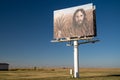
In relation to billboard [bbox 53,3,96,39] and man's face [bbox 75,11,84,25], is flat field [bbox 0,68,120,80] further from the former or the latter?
man's face [bbox 75,11,84,25]

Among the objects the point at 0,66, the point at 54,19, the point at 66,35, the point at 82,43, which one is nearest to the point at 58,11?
the point at 54,19

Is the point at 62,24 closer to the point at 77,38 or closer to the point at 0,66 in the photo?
the point at 77,38

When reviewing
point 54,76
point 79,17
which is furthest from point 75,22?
point 54,76

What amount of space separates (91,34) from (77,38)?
306 centimetres

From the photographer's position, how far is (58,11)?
162 ft

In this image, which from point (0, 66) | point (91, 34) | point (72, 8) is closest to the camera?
point (91, 34)

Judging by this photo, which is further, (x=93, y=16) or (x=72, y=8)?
(x=72, y=8)

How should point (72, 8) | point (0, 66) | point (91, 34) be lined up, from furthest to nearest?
point (0, 66)
point (72, 8)
point (91, 34)

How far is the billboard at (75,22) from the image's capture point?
44.1 metres

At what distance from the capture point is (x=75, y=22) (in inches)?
1820

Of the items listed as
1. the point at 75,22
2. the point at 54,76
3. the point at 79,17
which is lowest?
the point at 54,76

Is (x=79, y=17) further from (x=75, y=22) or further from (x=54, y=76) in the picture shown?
(x=54, y=76)

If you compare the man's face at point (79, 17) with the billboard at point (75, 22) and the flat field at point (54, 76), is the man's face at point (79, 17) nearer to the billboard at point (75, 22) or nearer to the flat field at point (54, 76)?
the billboard at point (75, 22)

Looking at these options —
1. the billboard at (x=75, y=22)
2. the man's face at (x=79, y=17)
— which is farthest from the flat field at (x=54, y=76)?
the man's face at (x=79, y=17)
